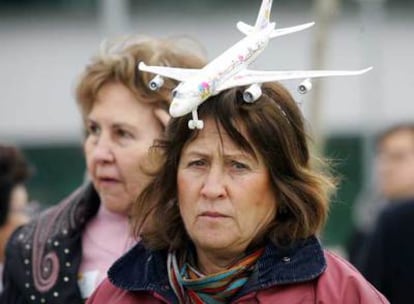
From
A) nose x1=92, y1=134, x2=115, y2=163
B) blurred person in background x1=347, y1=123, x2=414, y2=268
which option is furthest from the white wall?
nose x1=92, y1=134, x2=115, y2=163

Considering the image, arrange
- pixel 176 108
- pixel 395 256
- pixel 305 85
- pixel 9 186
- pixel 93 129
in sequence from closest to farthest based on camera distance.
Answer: pixel 176 108 → pixel 305 85 → pixel 93 129 → pixel 9 186 → pixel 395 256

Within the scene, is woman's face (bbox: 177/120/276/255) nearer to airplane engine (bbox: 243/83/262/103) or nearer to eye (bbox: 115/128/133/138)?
airplane engine (bbox: 243/83/262/103)

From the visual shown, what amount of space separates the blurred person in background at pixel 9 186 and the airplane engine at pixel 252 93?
2798mm

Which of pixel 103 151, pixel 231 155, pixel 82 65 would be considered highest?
pixel 231 155

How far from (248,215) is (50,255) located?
1131 millimetres

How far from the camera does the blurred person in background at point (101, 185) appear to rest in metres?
4.69

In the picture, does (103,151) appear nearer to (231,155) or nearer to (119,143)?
(119,143)

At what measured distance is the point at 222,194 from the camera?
3.80 meters

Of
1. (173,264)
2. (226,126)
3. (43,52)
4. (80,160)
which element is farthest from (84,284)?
(43,52)

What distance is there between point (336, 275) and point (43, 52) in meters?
21.3

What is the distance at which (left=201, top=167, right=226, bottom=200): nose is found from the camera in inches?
149

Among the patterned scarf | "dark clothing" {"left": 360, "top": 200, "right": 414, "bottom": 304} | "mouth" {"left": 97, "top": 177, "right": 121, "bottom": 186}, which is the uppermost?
"mouth" {"left": 97, "top": 177, "right": 121, "bottom": 186}

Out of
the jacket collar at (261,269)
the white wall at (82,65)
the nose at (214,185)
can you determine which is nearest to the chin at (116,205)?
the jacket collar at (261,269)

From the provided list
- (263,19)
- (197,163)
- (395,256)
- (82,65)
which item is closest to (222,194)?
(197,163)
